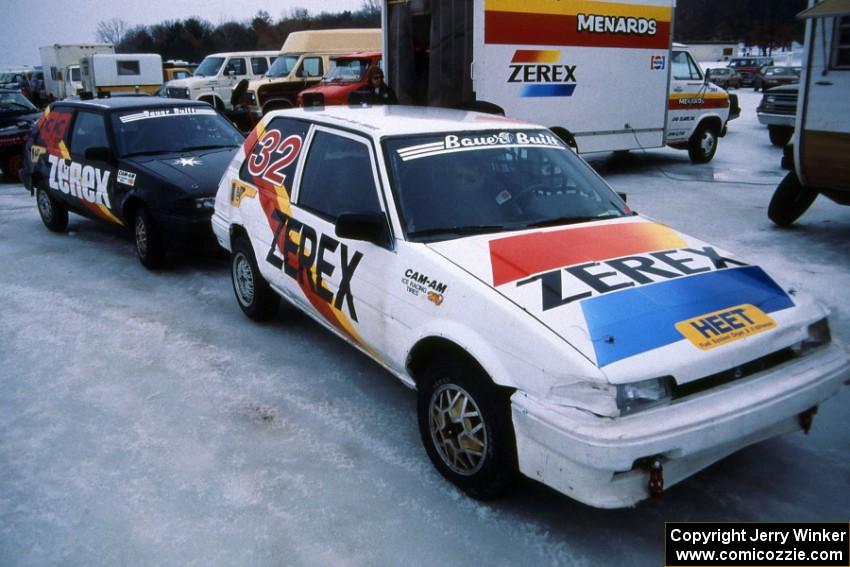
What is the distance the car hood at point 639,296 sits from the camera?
9.37 feet

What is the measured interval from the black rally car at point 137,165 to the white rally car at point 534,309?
2.54m

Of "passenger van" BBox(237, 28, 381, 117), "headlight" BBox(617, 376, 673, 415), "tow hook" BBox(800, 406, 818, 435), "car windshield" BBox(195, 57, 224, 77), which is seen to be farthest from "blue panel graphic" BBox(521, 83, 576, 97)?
"car windshield" BBox(195, 57, 224, 77)

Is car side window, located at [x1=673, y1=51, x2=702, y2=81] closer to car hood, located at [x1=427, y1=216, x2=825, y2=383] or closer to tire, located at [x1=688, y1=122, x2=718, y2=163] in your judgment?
tire, located at [x1=688, y1=122, x2=718, y2=163]

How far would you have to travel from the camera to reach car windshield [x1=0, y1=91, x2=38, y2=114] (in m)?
14.7

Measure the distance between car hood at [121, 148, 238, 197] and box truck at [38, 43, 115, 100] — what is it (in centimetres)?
2561

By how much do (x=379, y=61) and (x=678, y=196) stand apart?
25.5ft

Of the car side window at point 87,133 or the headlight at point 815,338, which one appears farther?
the car side window at point 87,133

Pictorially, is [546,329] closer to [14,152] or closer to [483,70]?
[483,70]

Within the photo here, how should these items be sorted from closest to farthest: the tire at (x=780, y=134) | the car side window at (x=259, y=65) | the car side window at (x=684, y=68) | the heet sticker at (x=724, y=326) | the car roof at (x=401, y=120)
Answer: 1. the heet sticker at (x=724, y=326)
2. the car roof at (x=401, y=120)
3. the car side window at (x=684, y=68)
4. the tire at (x=780, y=134)
5. the car side window at (x=259, y=65)

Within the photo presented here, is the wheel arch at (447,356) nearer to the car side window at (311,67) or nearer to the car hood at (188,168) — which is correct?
the car hood at (188,168)

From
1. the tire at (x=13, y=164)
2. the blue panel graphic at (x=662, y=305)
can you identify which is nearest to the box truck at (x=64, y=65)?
the tire at (x=13, y=164)

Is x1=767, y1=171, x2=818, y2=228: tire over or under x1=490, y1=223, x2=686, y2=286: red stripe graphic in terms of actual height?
under

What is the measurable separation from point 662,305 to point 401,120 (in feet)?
7.13

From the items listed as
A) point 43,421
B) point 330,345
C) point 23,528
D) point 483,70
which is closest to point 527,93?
point 483,70
